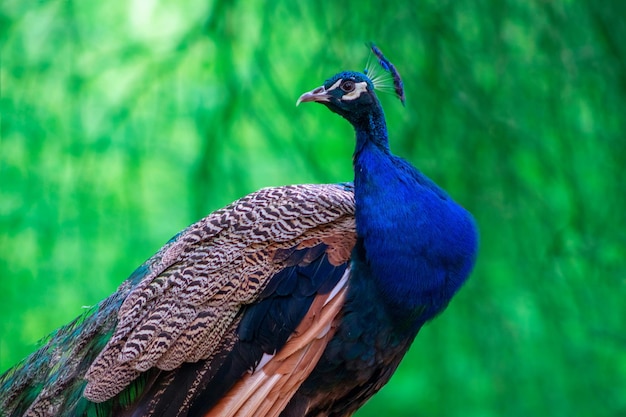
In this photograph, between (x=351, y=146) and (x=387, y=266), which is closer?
(x=387, y=266)

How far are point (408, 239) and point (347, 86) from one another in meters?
0.49

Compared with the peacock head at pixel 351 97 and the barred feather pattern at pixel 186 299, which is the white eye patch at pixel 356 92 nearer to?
the peacock head at pixel 351 97

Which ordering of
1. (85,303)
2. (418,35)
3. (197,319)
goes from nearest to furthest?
(197,319)
(418,35)
(85,303)

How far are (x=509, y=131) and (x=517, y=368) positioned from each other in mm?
1044

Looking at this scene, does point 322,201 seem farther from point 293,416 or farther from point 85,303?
point 85,303

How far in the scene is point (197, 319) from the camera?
7.52 feet

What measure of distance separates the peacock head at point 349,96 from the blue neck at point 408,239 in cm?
14

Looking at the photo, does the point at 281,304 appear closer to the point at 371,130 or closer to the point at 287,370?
the point at 287,370

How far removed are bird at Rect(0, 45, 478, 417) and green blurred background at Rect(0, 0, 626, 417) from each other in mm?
1388

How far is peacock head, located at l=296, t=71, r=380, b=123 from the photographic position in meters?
2.56

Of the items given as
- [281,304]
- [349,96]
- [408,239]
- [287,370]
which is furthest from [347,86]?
[287,370]

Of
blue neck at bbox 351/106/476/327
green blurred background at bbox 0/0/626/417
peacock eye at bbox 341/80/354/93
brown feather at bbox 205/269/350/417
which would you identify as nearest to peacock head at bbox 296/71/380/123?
peacock eye at bbox 341/80/354/93

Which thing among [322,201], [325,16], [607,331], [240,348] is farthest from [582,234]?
[240,348]

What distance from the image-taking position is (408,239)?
7.83 feet
